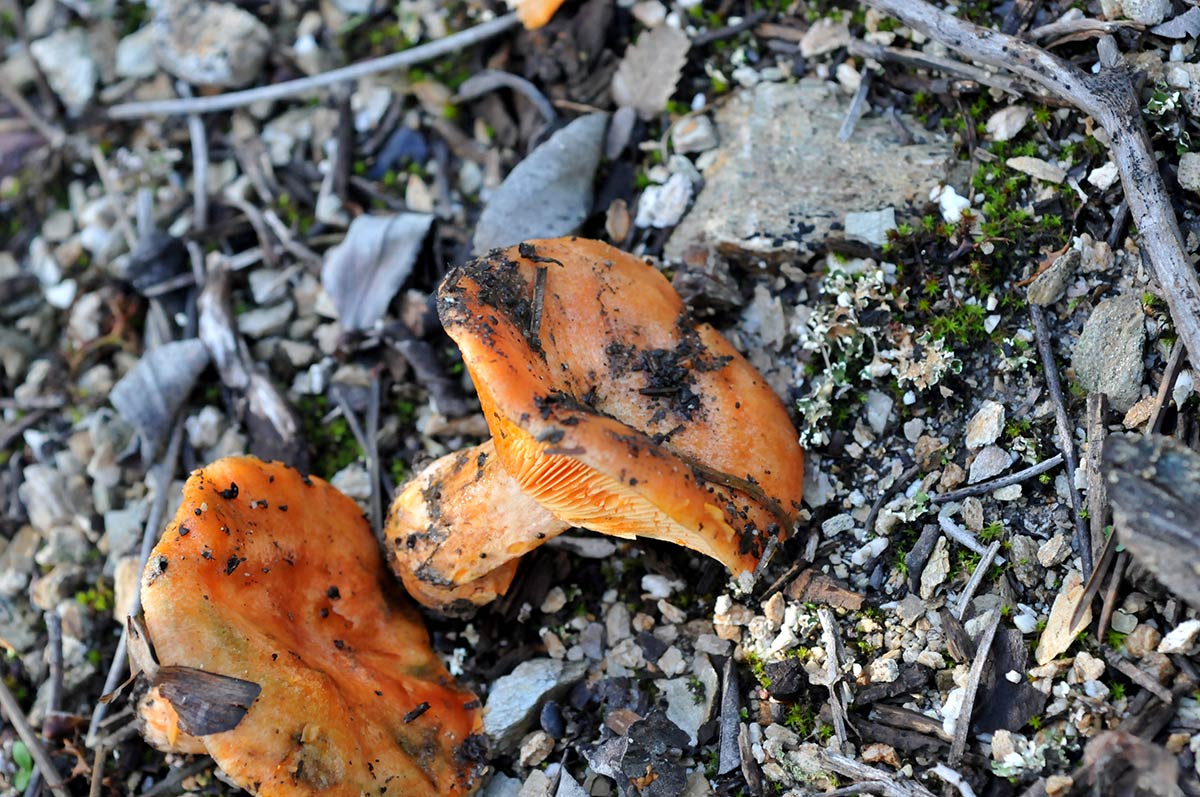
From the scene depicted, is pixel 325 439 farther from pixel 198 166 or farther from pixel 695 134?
pixel 695 134

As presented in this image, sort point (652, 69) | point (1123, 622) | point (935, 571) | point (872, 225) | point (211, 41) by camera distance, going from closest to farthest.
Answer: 1. point (1123, 622)
2. point (935, 571)
3. point (872, 225)
4. point (652, 69)
5. point (211, 41)

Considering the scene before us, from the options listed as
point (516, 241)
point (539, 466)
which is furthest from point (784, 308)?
point (539, 466)

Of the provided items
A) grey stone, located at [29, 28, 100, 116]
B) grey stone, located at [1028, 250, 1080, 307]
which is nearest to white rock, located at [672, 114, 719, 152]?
grey stone, located at [1028, 250, 1080, 307]

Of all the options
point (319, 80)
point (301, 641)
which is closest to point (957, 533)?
point (301, 641)

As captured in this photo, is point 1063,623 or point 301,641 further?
point 301,641

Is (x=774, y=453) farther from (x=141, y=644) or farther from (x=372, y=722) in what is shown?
(x=141, y=644)

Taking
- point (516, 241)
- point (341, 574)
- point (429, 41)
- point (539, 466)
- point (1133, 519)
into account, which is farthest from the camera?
point (429, 41)
